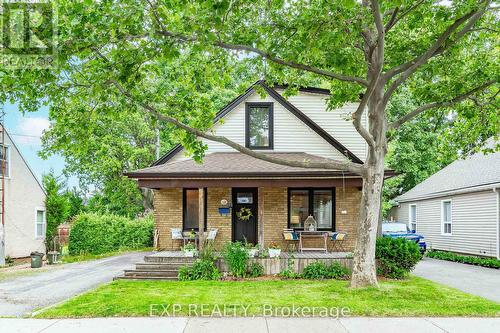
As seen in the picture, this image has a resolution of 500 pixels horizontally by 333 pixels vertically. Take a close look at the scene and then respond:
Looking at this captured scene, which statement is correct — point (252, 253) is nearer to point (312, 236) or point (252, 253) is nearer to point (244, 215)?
point (312, 236)

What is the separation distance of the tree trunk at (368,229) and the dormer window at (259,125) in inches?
252

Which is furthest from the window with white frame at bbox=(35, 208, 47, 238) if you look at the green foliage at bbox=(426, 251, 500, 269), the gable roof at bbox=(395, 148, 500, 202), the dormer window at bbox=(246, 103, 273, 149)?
the gable roof at bbox=(395, 148, 500, 202)

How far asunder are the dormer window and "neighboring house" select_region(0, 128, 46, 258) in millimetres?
11420

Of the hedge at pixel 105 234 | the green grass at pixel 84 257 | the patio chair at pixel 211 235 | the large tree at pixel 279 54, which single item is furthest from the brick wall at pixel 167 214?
the hedge at pixel 105 234

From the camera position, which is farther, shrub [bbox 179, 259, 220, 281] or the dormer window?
the dormer window

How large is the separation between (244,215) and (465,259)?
10.2 metres

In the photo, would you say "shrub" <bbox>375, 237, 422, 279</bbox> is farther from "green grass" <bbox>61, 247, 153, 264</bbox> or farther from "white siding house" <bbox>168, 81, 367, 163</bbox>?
"green grass" <bbox>61, 247, 153, 264</bbox>

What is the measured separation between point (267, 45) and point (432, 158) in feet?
78.4

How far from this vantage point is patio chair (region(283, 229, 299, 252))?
600 inches

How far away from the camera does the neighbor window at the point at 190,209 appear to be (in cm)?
1653

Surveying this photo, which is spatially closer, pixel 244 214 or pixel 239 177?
pixel 239 177

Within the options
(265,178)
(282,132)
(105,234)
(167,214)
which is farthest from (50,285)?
(105,234)

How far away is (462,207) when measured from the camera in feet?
69.6

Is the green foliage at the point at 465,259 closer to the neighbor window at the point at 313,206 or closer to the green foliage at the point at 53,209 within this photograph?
the neighbor window at the point at 313,206
